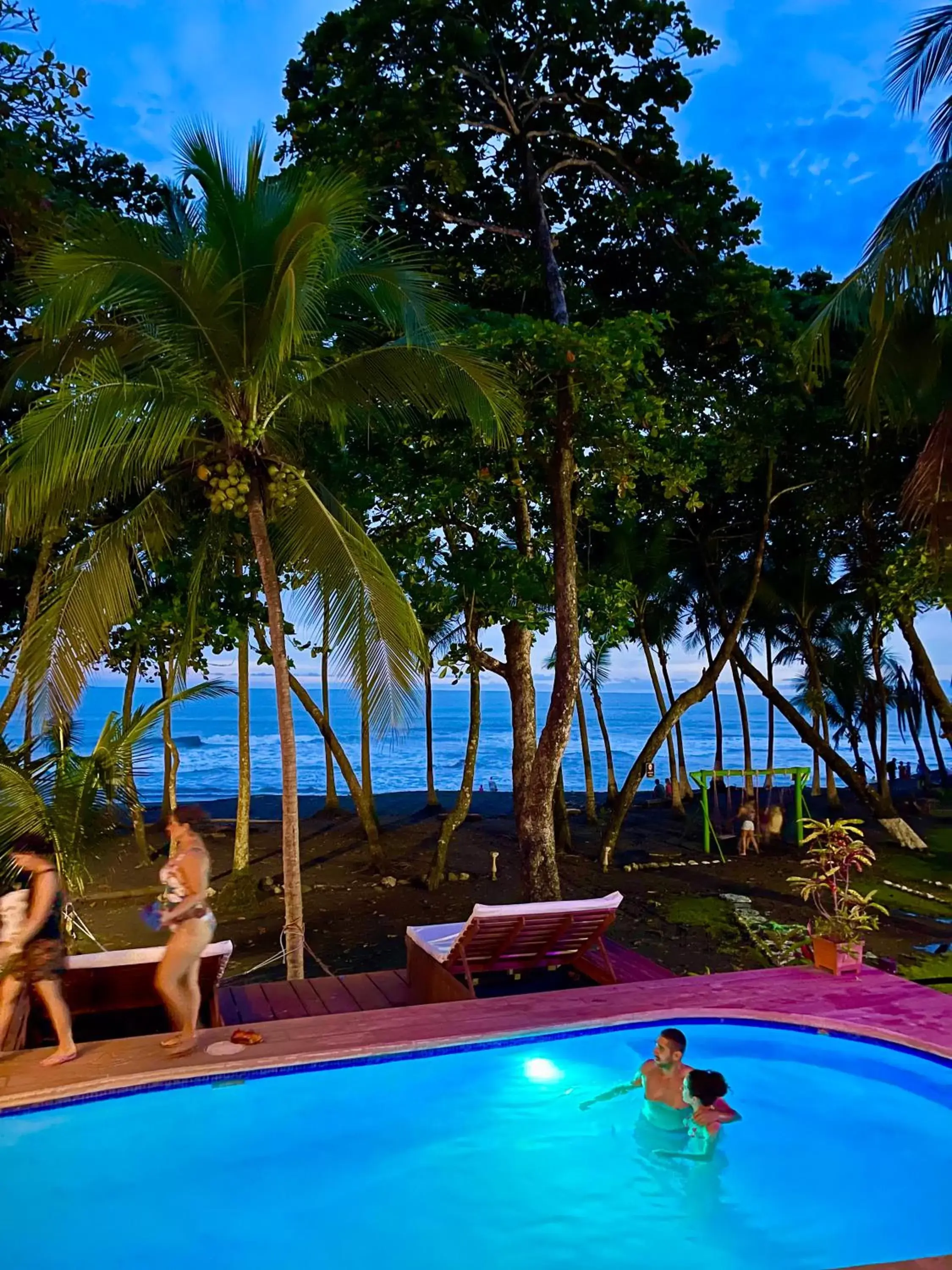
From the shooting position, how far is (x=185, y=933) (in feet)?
20.4

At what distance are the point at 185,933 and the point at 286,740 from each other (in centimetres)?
295

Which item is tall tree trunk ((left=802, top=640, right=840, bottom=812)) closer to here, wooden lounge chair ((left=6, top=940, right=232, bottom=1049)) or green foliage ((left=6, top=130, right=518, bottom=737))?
green foliage ((left=6, top=130, right=518, bottom=737))

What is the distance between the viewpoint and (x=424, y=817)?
937 inches

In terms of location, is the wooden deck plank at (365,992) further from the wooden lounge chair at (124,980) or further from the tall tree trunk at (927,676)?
the tall tree trunk at (927,676)

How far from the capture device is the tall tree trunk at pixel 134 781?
8.63 m

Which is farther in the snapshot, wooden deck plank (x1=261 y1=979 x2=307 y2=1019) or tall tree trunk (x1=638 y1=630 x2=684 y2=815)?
tall tree trunk (x1=638 y1=630 x2=684 y2=815)

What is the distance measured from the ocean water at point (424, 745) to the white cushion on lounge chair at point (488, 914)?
15.8 metres

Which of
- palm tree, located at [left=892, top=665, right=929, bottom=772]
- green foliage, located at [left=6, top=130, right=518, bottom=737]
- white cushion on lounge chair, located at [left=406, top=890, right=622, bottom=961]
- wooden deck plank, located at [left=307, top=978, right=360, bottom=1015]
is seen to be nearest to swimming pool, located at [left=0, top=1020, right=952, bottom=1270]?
wooden deck plank, located at [left=307, top=978, right=360, bottom=1015]

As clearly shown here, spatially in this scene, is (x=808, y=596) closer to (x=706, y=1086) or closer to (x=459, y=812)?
(x=459, y=812)

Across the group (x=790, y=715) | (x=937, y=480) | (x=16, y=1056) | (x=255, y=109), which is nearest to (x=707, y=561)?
(x=790, y=715)

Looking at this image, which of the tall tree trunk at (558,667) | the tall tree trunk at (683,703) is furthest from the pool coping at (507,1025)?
the tall tree trunk at (683,703)

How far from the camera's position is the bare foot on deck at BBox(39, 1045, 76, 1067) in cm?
588

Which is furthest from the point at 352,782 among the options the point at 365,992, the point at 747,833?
the point at 365,992

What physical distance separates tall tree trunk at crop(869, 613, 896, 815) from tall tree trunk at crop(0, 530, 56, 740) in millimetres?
13690
